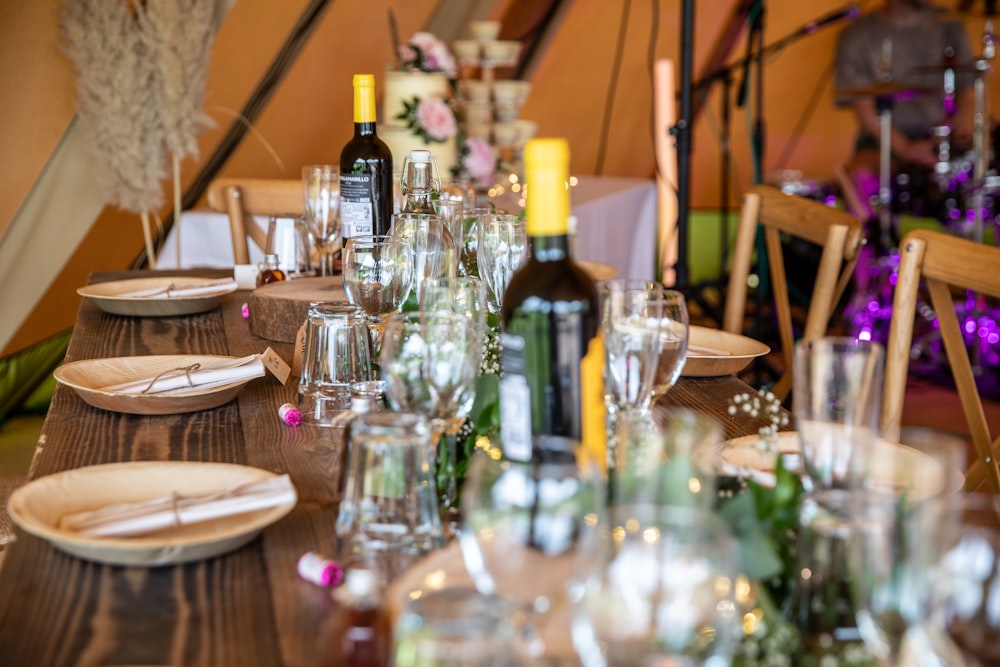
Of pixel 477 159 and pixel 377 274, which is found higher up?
pixel 477 159

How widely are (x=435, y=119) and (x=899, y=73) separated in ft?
11.3

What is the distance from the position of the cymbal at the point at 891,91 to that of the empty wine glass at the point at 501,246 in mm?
3700

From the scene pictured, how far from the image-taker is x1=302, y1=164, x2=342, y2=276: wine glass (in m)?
1.84

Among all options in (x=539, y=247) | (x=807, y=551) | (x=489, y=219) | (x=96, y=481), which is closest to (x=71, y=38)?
(x=489, y=219)

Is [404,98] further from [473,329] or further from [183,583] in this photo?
[183,583]

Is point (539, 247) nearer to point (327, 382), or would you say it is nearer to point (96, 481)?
point (96, 481)

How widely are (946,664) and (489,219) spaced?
Answer: 80cm

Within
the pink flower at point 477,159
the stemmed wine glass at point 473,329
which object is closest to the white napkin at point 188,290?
the stemmed wine glass at point 473,329

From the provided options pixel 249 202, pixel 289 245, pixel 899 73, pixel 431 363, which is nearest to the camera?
pixel 431 363

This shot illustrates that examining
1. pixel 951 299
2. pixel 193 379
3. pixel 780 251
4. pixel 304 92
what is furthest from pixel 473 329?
pixel 304 92

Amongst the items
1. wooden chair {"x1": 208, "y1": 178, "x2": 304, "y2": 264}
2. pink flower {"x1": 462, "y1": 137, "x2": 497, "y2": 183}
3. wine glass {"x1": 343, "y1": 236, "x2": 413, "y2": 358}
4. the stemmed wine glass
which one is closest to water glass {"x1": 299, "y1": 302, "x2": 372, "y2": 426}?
wine glass {"x1": 343, "y1": 236, "x2": 413, "y2": 358}

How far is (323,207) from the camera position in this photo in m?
1.86

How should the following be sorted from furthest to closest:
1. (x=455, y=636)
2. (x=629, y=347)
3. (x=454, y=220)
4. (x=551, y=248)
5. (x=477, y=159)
A: (x=477, y=159), (x=454, y=220), (x=629, y=347), (x=551, y=248), (x=455, y=636)

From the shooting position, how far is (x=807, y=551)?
27.5 inches
